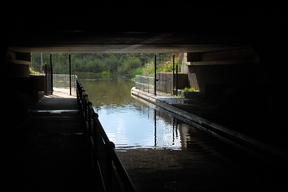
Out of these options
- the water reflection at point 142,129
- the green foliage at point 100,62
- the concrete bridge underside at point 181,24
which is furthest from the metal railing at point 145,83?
the green foliage at point 100,62

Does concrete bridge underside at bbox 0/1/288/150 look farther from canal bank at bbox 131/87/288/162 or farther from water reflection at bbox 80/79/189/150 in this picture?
water reflection at bbox 80/79/189/150

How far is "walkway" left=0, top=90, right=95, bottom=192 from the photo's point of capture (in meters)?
4.89

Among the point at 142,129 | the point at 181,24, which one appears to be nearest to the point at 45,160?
the point at 181,24

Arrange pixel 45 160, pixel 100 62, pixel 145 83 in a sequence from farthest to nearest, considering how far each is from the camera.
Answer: pixel 100 62 → pixel 145 83 → pixel 45 160

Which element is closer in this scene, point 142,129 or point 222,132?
point 222,132

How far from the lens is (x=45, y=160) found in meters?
6.25

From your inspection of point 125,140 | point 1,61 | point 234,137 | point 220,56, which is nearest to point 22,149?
point 1,61

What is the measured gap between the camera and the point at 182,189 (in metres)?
6.34

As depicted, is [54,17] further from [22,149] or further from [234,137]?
[234,137]

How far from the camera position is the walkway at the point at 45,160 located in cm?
489

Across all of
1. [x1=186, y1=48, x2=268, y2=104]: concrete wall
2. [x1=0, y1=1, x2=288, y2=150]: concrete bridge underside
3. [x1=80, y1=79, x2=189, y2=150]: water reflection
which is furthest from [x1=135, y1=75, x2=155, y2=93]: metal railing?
[x1=0, y1=1, x2=288, y2=150]: concrete bridge underside

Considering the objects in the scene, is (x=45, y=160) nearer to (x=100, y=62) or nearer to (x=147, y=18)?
(x=147, y=18)

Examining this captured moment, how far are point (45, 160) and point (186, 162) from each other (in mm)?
3556

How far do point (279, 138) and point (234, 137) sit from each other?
175 cm
